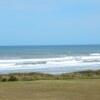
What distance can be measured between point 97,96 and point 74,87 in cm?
279

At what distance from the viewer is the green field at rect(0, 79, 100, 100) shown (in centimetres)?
1523

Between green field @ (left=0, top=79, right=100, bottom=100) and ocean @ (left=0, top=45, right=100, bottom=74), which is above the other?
ocean @ (left=0, top=45, right=100, bottom=74)

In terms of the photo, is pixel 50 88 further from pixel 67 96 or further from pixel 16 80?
pixel 16 80

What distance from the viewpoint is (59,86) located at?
18.5 m

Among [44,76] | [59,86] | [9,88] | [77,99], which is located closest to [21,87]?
[9,88]

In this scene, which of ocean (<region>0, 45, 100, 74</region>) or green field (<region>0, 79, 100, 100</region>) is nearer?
green field (<region>0, 79, 100, 100</region>)

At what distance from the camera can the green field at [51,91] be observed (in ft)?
50.0

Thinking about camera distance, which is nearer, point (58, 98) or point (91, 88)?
point (58, 98)

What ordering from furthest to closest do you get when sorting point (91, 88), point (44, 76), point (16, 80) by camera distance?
point (44, 76)
point (16, 80)
point (91, 88)

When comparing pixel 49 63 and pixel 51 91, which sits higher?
pixel 49 63

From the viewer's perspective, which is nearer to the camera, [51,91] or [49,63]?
[51,91]

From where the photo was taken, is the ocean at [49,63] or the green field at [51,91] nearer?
the green field at [51,91]

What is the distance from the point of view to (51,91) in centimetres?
1694

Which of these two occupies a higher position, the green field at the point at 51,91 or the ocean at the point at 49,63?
the ocean at the point at 49,63
